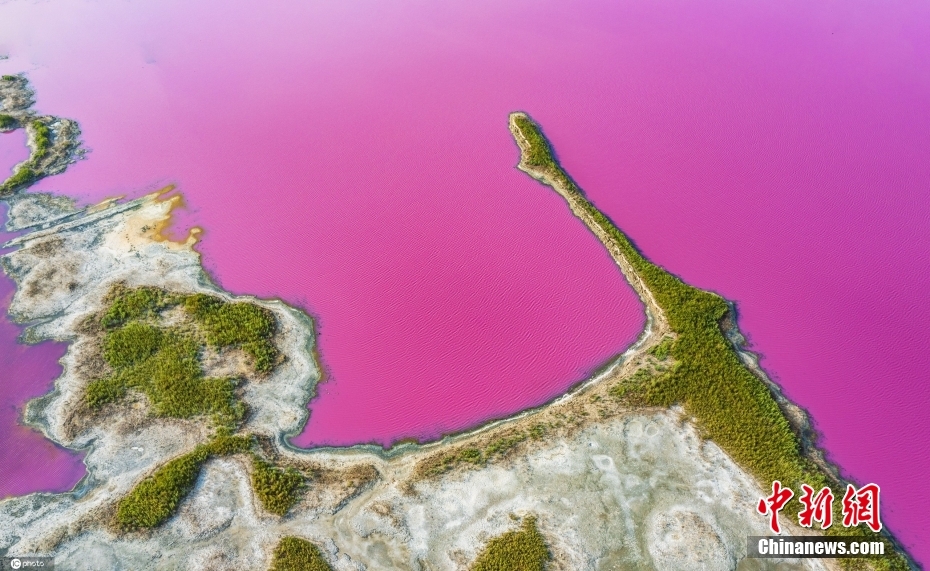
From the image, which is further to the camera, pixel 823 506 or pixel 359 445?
pixel 359 445

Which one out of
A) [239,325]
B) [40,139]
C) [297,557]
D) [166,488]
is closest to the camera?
[297,557]

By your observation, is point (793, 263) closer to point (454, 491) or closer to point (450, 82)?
point (454, 491)

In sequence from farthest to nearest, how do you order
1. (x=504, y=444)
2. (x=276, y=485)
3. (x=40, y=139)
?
(x=40, y=139) < (x=504, y=444) < (x=276, y=485)

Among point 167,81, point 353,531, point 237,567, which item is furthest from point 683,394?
point 167,81

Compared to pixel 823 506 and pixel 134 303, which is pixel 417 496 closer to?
pixel 823 506

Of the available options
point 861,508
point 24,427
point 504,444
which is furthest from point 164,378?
point 861,508

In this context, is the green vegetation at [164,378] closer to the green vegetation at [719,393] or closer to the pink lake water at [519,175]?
the pink lake water at [519,175]
